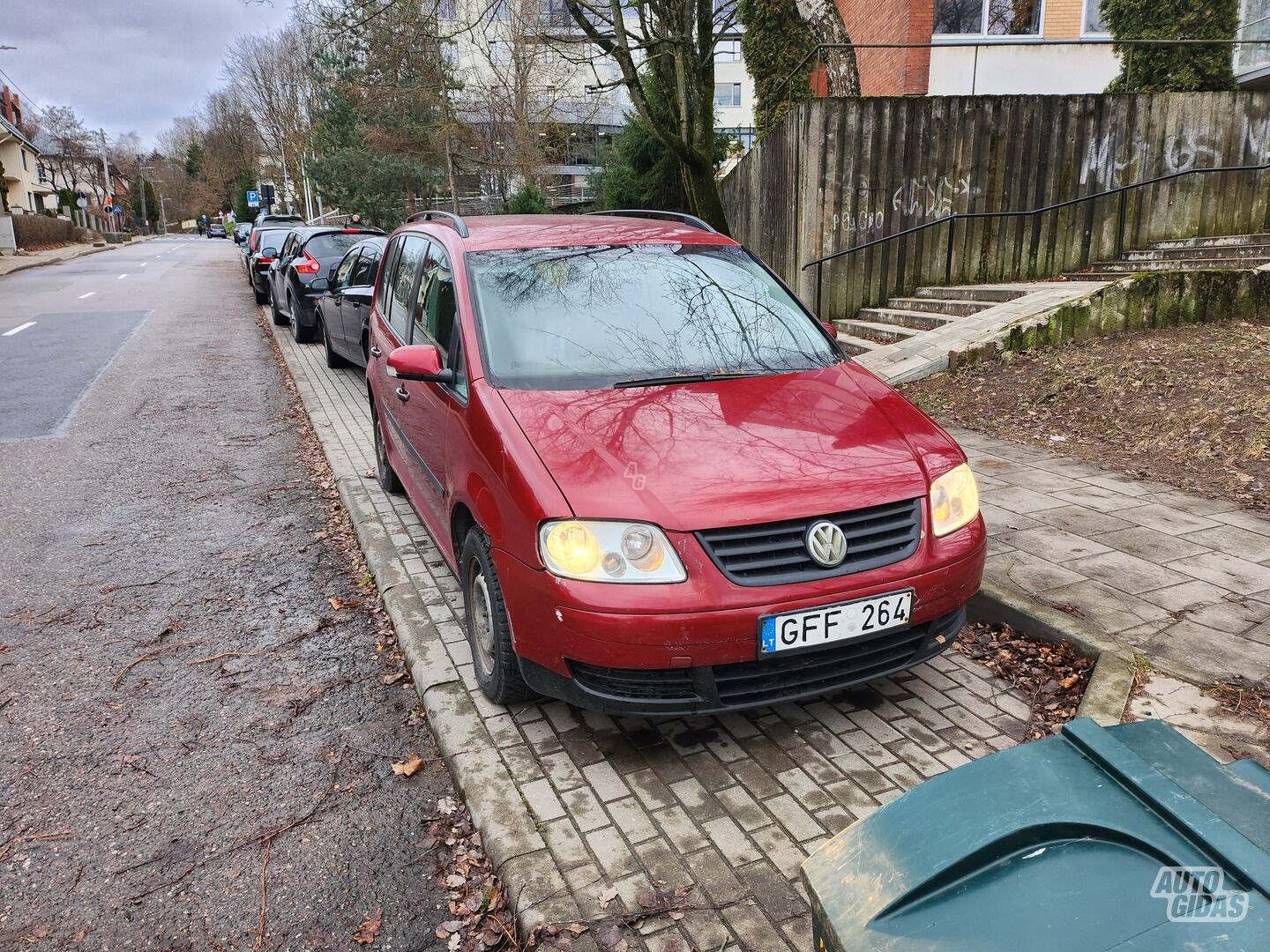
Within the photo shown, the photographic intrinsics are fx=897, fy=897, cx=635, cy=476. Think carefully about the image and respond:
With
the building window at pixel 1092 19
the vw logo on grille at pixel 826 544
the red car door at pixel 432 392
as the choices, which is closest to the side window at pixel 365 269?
the red car door at pixel 432 392

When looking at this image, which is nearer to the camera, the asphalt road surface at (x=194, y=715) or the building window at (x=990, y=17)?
the asphalt road surface at (x=194, y=715)

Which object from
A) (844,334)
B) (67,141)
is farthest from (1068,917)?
(67,141)

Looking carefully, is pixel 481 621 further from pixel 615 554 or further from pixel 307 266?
pixel 307 266

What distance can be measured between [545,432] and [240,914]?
178cm

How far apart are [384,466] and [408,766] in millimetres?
3415

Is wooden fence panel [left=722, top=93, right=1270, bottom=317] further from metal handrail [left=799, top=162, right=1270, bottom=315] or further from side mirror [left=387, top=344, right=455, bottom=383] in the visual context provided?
side mirror [left=387, top=344, right=455, bottom=383]

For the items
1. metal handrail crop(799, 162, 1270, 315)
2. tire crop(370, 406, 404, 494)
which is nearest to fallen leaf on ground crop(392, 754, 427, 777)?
tire crop(370, 406, 404, 494)

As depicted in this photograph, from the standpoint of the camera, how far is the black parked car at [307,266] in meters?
12.7

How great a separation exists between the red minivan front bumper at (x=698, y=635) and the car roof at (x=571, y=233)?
6.30 ft

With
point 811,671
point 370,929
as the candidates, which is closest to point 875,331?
point 811,671

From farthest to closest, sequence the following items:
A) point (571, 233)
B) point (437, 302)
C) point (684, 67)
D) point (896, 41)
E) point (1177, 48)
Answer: point (896, 41)
point (1177, 48)
point (684, 67)
point (571, 233)
point (437, 302)

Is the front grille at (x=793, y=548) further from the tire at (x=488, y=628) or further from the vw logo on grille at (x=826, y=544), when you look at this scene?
the tire at (x=488, y=628)

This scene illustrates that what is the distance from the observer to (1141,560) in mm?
4574

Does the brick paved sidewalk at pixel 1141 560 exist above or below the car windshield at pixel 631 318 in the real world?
below
